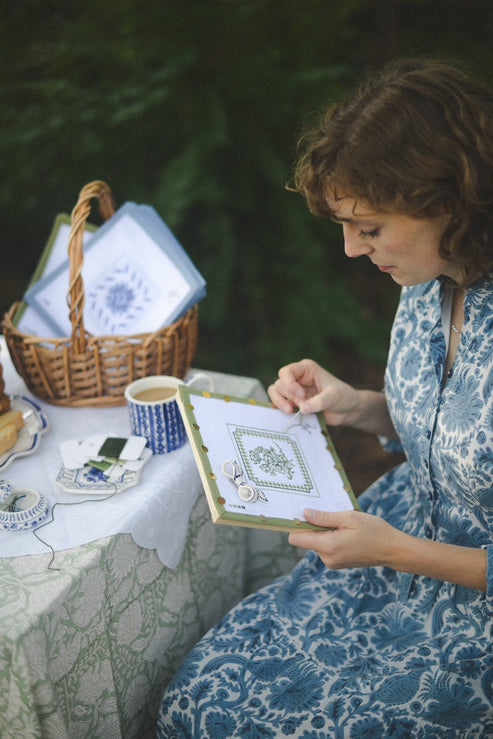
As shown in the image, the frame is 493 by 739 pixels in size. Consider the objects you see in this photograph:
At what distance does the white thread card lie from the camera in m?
0.91

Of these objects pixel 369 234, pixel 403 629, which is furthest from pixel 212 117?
pixel 403 629

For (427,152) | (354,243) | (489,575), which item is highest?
(427,152)

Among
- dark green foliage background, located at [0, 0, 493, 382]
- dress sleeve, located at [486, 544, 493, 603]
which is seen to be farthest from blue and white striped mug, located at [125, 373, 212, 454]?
dark green foliage background, located at [0, 0, 493, 382]

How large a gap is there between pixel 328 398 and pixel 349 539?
320mm

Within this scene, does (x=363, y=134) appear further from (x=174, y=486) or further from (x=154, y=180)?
(x=154, y=180)

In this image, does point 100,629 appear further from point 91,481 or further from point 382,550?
point 382,550

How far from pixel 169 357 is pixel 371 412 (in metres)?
0.44

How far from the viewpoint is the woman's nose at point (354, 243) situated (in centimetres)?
99

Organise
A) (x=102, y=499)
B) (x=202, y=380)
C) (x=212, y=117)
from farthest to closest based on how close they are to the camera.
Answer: (x=212, y=117)
(x=202, y=380)
(x=102, y=499)

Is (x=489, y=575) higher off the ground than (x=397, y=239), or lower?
lower

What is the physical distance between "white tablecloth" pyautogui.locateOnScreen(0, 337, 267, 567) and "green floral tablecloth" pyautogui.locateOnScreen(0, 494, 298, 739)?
2 centimetres

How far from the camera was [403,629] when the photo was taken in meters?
1.06

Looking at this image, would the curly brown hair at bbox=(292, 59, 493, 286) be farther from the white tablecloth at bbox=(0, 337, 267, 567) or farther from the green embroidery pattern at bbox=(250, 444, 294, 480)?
the white tablecloth at bbox=(0, 337, 267, 567)

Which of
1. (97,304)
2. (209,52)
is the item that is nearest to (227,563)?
(97,304)
